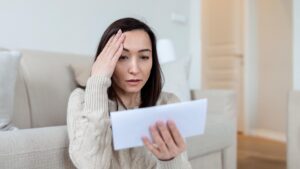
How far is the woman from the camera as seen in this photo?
80 centimetres

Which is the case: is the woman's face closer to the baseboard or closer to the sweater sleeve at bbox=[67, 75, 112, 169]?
the sweater sleeve at bbox=[67, 75, 112, 169]

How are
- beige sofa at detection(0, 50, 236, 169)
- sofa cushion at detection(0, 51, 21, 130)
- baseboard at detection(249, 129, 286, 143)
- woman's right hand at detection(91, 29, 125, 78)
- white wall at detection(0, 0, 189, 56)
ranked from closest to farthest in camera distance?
woman's right hand at detection(91, 29, 125, 78)
sofa cushion at detection(0, 51, 21, 130)
beige sofa at detection(0, 50, 236, 169)
white wall at detection(0, 0, 189, 56)
baseboard at detection(249, 129, 286, 143)

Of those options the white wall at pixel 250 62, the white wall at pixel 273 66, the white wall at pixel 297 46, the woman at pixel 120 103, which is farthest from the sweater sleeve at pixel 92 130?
the white wall at pixel 250 62

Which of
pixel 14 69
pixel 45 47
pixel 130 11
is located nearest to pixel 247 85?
pixel 130 11

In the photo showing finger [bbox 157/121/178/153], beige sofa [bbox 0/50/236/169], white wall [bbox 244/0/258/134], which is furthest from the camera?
white wall [bbox 244/0/258/134]

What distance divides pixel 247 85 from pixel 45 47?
2803 mm

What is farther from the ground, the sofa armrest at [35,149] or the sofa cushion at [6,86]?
the sofa cushion at [6,86]

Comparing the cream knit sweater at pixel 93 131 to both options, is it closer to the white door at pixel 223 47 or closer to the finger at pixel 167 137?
the finger at pixel 167 137

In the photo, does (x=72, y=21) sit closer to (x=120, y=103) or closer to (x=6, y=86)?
(x=6, y=86)

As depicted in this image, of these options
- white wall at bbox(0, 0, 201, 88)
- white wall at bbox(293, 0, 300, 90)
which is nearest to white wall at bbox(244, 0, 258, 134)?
white wall at bbox(293, 0, 300, 90)

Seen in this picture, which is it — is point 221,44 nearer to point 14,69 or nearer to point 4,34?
point 4,34

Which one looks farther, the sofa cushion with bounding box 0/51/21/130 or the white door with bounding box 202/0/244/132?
the white door with bounding box 202/0/244/132

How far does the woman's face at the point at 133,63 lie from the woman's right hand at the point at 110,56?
2 centimetres

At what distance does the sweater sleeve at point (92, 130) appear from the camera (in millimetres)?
805
